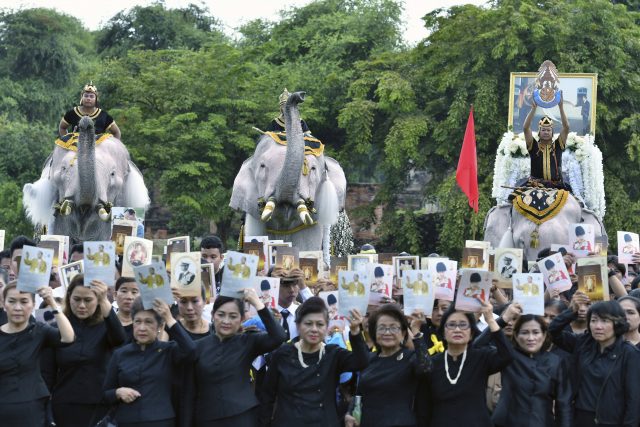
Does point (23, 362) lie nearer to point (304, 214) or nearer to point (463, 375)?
point (463, 375)

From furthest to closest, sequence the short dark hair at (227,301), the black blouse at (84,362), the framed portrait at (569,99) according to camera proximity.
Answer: the framed portrait at (569,99)
the black blouse at (84,362)
the short dark hair at (227,301)

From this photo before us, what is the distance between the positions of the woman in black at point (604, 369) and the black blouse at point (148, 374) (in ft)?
7.44

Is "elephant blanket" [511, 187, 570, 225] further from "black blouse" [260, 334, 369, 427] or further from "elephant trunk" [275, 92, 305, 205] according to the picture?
"black blouse" [260, 334, 369, 427]

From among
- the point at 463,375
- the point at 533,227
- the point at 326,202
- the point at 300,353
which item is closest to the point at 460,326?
the point at 463,375

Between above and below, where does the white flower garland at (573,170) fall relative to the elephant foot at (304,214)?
above

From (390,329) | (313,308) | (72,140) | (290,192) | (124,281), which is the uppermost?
(72,140)

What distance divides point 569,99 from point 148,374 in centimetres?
1647

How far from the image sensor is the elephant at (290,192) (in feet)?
48.1

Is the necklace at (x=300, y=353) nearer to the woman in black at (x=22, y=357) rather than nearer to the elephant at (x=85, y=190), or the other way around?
the woman in black at (x=22, y=357)

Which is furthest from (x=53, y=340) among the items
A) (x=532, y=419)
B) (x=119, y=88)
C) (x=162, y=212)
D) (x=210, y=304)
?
(x=162, y=212)

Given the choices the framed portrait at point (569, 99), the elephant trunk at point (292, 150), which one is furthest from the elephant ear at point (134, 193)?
the framed portrait at point (569, 99)

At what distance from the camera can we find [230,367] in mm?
8234

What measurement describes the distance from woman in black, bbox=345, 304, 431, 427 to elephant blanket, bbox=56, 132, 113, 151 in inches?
310

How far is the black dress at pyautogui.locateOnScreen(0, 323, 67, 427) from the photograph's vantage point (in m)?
8.23
